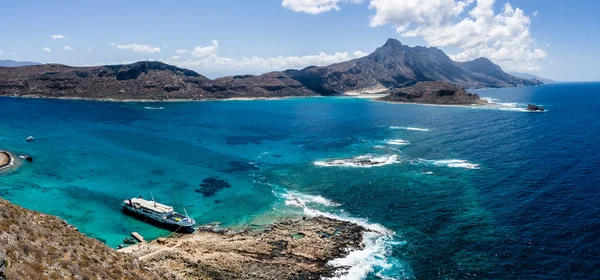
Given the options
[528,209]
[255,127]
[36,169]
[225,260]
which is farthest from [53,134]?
[528,209]

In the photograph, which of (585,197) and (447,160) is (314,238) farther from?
(447,160)

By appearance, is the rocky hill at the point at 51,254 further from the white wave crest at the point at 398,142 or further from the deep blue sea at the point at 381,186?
the white wave crest at the point at 398,142

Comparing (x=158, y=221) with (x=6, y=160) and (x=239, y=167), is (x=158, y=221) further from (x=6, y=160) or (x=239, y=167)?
(x=6, y=160)

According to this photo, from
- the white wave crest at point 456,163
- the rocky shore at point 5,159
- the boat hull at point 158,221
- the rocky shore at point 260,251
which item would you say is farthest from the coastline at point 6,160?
the white wave crest at point 456,163

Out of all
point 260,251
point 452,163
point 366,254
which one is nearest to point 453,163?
point 452,163

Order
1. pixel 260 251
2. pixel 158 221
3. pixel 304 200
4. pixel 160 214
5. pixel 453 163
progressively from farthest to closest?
pixel 453 163, pixel 304 200, pixel 158 221, pixel 160 214, pixel 260 251

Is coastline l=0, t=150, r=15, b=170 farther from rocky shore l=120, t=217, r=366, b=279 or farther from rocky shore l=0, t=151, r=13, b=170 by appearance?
Result: rocky shore l=120, t=217, r=366, b=279
